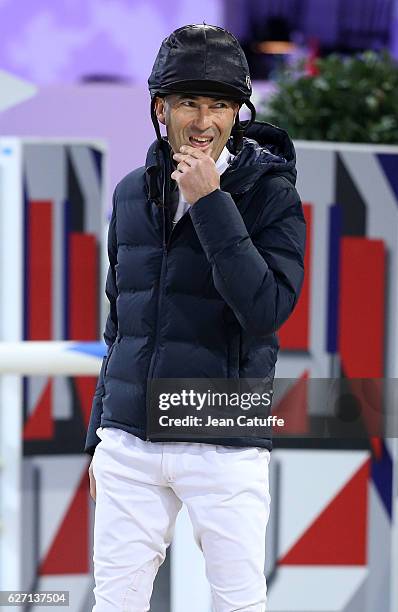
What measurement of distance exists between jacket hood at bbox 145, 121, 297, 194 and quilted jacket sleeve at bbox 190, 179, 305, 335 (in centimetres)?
Answer: 8

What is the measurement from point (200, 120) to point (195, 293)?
25cm

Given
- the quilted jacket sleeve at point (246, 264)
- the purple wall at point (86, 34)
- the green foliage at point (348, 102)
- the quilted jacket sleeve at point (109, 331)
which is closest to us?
the quilted jacket sleeve at point (246, 264)

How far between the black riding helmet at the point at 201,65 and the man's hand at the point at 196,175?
97 mm

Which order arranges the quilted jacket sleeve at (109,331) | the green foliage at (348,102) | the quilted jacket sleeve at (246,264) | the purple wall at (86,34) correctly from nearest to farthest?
1. the quilted jacket sleeve at (246,264)
2. the quilted jacket sleeve at (109,331)
3. the green foliage at (348,102)
4. the purple wall at (86,34)

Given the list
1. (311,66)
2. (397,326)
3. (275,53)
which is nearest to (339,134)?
(311,66)

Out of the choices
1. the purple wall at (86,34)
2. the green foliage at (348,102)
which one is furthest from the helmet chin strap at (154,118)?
the purple wall at (86,34)

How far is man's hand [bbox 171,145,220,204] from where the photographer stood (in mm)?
1312

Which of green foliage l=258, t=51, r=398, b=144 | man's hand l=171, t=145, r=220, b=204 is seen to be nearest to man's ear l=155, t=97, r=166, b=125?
man's hand l=171, t=145, r=220, b=204

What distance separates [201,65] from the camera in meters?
1.34

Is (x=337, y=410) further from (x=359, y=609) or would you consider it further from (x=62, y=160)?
(x=62, y=160)

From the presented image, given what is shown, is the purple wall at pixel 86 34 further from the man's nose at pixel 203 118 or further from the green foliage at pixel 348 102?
the man's nose at pixel 203 118

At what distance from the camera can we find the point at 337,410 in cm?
193

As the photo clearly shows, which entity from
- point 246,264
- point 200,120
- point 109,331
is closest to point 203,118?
point 200,120

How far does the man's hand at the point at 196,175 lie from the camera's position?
51.6 inches
